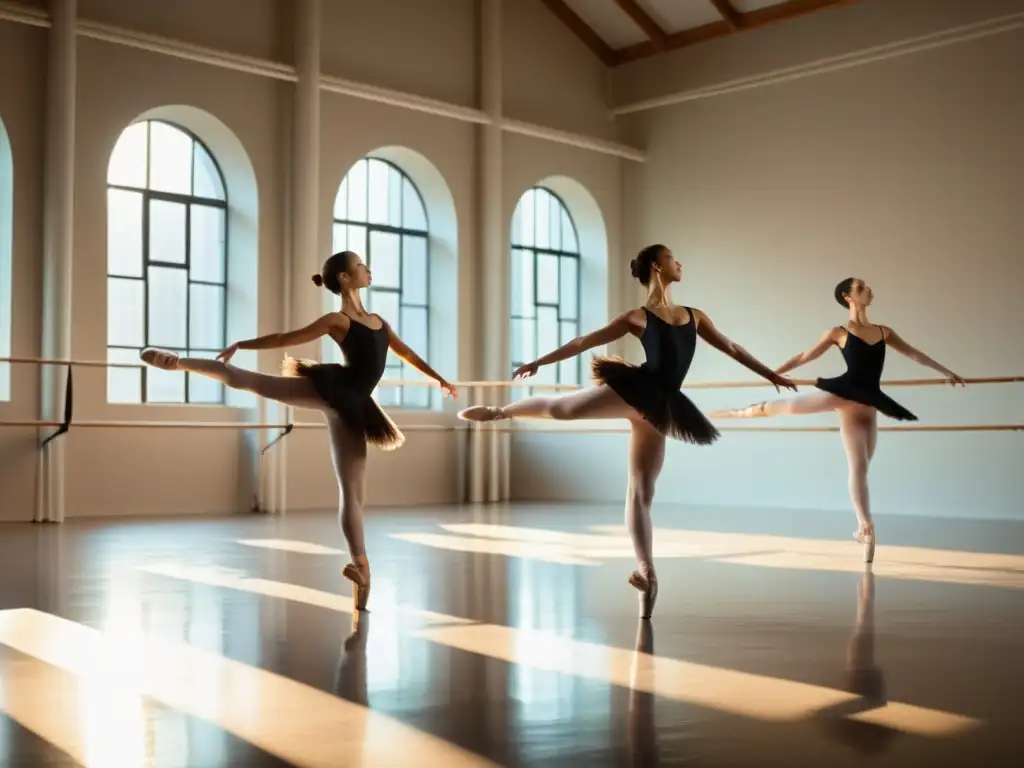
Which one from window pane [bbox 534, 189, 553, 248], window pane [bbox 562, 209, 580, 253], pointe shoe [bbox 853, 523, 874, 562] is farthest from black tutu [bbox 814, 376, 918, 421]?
window pane [bbox 562, 209, 580, 253]

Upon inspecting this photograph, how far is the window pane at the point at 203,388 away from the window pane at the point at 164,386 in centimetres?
7

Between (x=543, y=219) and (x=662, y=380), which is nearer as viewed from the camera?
(x=662, y=380)

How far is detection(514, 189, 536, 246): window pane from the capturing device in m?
11.3

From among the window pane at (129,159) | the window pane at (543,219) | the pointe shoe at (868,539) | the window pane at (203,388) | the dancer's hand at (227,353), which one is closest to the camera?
the dancer's hand at (227,353)

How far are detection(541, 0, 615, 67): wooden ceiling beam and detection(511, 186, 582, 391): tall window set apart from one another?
1404 millimetres

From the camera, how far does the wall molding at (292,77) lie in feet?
26.5

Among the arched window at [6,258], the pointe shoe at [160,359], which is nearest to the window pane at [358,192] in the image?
the arched window at [6,258]

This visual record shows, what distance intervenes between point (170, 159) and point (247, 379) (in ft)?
18.9

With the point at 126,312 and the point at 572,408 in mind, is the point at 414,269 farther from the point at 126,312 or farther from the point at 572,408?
the point at 572,408

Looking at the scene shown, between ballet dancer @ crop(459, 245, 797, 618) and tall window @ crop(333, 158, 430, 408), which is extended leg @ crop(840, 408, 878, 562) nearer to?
ballet dancer @ crop(459, 245, 797, 618)

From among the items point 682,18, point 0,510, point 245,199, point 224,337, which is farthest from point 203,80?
point 682,18

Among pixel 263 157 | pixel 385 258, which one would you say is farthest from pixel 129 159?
pixel 385 258

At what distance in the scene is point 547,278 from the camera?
11.5 m

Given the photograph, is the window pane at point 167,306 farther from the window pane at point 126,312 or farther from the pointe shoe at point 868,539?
the pointe shoe at point 868,539
